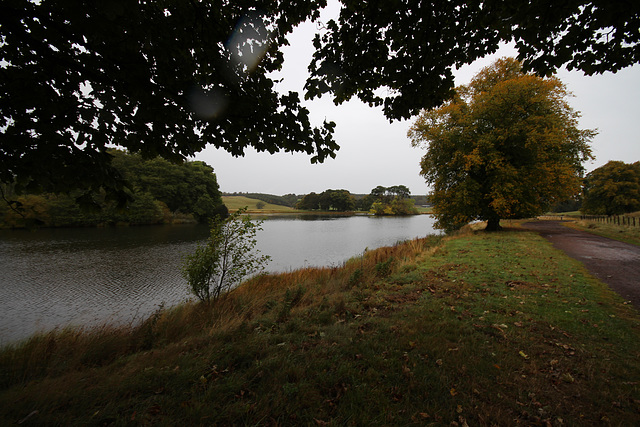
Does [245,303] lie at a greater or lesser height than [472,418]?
lesser

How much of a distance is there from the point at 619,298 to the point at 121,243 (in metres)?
28.5

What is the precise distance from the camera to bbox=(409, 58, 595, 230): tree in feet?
53.0

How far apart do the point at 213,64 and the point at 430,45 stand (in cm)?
356

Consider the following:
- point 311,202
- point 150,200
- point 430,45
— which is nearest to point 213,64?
point 430,45

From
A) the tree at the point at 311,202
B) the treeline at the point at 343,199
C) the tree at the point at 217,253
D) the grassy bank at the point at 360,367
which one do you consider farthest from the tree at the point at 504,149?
the tree at the point at 311,202

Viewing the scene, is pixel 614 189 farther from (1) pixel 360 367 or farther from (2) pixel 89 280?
(2) pixel 89 280

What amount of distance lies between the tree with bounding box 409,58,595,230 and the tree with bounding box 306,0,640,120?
13.4 m

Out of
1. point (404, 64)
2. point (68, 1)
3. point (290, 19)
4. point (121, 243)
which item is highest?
point (290, 19)

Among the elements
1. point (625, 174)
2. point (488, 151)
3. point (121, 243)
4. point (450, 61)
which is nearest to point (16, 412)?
point (450, 61)

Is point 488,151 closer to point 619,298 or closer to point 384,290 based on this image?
point 619,298

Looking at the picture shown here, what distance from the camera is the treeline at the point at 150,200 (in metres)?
32.4

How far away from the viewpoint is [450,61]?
452 centimetres

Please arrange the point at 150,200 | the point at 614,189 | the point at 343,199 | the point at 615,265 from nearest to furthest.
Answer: the point at 615,265 → the point at 614,189 → the point at 150,200 → the point at 343,199

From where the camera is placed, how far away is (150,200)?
39750 mm
